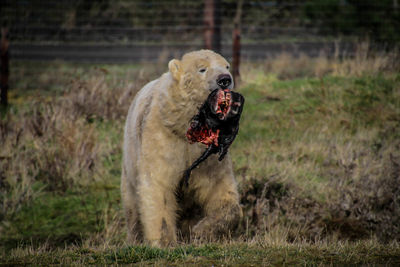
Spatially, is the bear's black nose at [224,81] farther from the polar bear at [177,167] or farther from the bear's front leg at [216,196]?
the bear's front leg at [216,196]

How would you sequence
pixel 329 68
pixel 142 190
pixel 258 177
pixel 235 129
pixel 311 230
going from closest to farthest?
pixel 235 129 → pixel 142 190 → pixel 311 230 → pixel 258 177 → pixel 329 68

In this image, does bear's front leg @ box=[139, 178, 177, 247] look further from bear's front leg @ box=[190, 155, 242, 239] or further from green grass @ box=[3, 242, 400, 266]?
green grass @ box=[3, 242, 400, 266]

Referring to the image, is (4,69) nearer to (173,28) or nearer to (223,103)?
(173,28)

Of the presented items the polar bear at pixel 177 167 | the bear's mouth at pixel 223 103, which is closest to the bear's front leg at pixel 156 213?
the polar bear at pixel 177 167

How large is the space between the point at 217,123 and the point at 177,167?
646mm

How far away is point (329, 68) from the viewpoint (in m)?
12.8

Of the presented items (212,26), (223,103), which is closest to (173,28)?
(212,26)

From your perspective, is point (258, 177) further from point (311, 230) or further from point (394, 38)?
point (394, 38)

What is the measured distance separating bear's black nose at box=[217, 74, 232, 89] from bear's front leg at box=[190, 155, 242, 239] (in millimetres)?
751

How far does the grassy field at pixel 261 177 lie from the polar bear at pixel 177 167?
1.21 feet

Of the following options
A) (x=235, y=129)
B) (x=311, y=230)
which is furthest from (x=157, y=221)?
(x=311, y=230)

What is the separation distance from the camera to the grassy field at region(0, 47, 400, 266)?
405 centimetres

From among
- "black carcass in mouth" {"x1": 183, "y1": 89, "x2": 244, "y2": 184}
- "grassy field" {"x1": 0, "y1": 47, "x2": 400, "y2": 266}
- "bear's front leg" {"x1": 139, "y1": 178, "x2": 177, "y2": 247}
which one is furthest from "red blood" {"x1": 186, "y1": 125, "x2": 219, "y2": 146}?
"grassy field" {"x1": 0, "y1": 47, "x2": 400, "y2": 266}

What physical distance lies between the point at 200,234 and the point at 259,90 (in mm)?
6383
